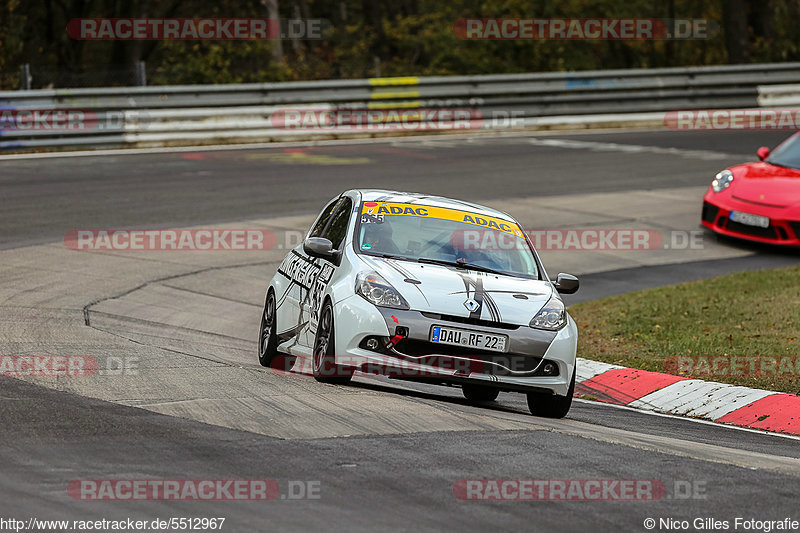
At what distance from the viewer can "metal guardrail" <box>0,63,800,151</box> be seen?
22.5 metres

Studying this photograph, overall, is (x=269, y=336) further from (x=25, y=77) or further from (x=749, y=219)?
(x=25, y=77)

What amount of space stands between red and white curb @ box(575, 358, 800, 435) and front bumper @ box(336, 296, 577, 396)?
1959 mm

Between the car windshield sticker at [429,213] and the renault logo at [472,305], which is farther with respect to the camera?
the car windshield sticker at [429,213]

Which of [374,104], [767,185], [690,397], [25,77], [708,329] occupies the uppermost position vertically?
[25,77]

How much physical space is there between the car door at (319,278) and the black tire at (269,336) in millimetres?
604

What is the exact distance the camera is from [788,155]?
1784cm

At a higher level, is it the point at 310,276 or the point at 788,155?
the point at 788,155

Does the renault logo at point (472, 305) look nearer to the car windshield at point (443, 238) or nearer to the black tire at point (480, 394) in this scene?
the car windshield at point (443, 238)

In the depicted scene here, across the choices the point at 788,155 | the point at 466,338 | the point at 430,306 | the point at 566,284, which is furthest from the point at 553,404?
the point at 788,155

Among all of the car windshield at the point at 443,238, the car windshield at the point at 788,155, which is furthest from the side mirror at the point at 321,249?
the car windshield at the point at 788,155

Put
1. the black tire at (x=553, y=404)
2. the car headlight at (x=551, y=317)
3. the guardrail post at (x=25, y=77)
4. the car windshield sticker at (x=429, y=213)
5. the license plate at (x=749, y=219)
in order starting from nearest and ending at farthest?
the car headlight at (x=551, y=317)
the black tire at (x=553, y=404)
the car windshield sticker at (x=429, y=213)
the license plate at (x=749, y=219)
the guardrail post at (x=25, y=77)

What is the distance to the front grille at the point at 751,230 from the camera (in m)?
16.5

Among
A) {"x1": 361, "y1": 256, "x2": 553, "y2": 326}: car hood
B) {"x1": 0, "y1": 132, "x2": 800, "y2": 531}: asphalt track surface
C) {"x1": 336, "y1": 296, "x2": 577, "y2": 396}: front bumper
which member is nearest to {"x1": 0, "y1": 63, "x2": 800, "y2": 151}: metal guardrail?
{"x1": 0, "y1": 132, "x2": 800, "y2": 531}: asphalt track surface

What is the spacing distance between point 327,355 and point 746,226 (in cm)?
993
